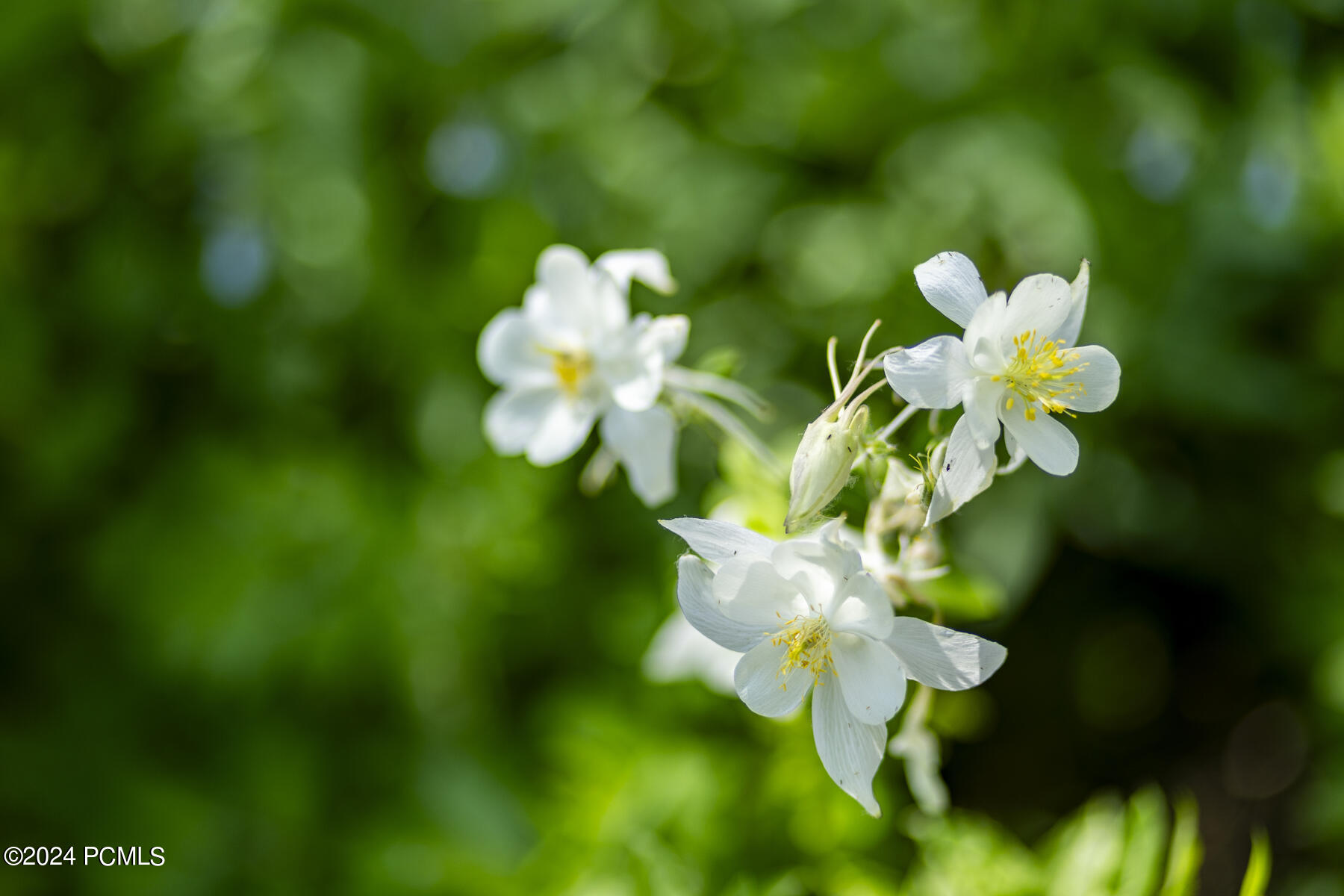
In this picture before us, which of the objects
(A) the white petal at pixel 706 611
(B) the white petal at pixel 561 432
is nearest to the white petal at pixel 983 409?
(A) the white petal at pixel 706 611

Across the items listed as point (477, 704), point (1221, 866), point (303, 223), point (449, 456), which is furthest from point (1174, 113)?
point (477, 704)

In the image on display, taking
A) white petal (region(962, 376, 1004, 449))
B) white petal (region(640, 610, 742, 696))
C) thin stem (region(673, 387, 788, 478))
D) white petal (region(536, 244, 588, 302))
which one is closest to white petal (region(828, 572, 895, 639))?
white petal (region(962, 376, 1004, 449))

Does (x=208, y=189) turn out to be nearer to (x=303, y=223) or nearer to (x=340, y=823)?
(x=303, y=223)

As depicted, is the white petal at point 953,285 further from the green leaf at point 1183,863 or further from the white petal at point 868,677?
the green leaf at point 1183,863

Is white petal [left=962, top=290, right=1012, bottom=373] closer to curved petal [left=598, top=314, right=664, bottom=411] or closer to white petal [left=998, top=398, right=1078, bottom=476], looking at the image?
white petal [left=998, top=398, right=1078, bottom=476]

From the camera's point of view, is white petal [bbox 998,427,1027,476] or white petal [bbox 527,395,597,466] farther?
white petal [bbox 527,395,597,466]

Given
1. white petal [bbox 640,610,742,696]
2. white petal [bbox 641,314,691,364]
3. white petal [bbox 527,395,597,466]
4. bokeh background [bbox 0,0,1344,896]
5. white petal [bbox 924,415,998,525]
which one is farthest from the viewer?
bokeh background [bbox 0,0,1344,896]

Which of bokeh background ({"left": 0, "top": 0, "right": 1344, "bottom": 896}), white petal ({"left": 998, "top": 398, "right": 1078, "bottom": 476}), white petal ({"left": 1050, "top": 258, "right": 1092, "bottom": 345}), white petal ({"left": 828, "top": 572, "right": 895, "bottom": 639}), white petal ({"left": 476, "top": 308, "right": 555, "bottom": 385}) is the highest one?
white petal ({"left": 1050, "top": 258, "right": 1092, "bottom": 345})
